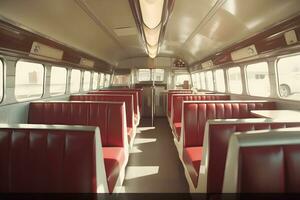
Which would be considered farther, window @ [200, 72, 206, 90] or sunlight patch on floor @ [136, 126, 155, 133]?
window @ [200, 72, 206, 90]

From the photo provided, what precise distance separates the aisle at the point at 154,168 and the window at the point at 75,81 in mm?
1970

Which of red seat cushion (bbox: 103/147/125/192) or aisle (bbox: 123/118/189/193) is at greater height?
red seat cushion (bbox: 103/147/125/192)

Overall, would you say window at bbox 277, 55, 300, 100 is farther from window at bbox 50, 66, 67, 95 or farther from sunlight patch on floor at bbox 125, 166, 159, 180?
window at bbox 50, 66, 67, 95

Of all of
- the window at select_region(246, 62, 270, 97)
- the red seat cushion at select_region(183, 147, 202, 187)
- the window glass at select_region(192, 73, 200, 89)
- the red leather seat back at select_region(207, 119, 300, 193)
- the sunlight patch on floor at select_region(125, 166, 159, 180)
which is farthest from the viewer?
the window glass at select_region(192, 73, 200, 89)

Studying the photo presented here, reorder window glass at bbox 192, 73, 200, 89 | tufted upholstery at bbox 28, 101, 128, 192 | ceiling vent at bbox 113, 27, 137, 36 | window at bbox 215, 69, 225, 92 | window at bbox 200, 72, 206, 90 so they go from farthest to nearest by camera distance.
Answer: window glass at bbox 192, 73, 200, 89 < window at bbox 200, 72, 206, 90 < window at bbox 215, 69, 225, 92 < ceiling vent at bbox 113, 27, 137, 36 < tufted upholstery at bbox 28, 101, 128, 192

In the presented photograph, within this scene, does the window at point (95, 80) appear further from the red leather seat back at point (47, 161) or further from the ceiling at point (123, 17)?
the red leather seat back at point (47, 161)

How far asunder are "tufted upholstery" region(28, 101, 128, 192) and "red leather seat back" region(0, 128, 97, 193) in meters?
1.44

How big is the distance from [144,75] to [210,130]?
31.8 feet

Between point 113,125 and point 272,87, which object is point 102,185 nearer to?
point 113,125

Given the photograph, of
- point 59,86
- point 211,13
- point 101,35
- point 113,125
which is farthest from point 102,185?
point 101,35

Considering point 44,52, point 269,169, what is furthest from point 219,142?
point 44,52

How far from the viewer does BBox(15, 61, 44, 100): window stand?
3355mm

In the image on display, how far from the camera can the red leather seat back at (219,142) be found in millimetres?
1864

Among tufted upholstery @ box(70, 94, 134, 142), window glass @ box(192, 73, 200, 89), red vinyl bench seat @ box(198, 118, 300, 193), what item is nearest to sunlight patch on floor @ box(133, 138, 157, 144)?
tufted upholstery @ box(70, 94, 134, 142)
